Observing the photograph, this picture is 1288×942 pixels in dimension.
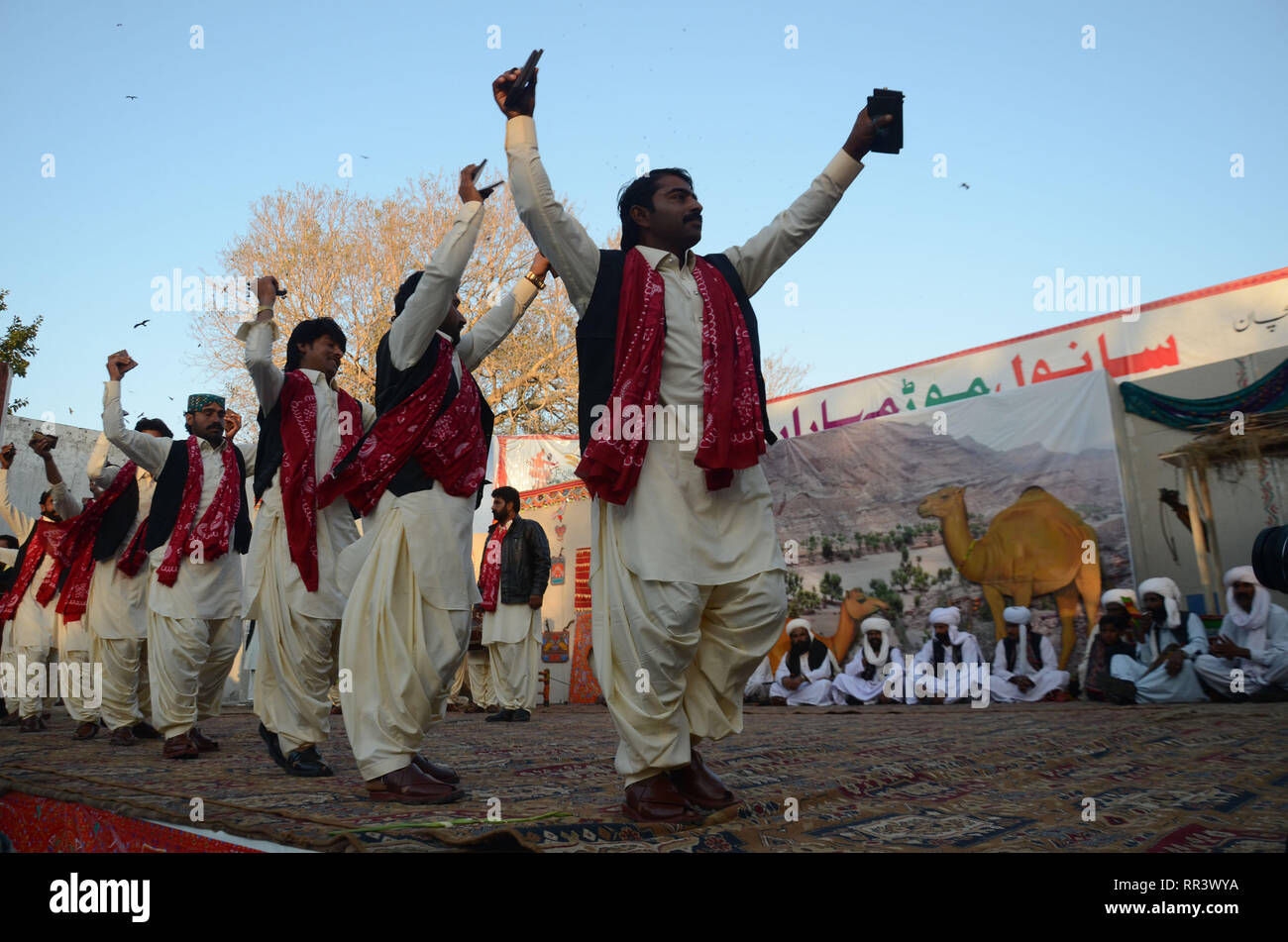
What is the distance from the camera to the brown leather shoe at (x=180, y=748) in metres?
4.75

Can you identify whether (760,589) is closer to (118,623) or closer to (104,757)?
(104,757)

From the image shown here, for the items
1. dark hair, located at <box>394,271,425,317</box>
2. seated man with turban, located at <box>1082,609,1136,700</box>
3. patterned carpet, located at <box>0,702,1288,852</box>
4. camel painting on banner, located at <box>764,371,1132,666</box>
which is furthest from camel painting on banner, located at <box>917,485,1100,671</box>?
dark hair, located at <box>394,271,425,317</box>

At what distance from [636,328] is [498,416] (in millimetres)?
16200

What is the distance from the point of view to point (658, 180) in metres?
2.96

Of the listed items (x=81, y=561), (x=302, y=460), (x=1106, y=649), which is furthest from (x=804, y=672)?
(x=302, y=460)

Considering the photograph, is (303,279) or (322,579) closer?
(322,579)

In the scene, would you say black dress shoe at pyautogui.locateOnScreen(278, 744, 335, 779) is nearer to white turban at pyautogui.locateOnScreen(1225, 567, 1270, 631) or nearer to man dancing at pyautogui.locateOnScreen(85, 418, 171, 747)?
man dancing at pyautogui.locateOnScreen(85, 418, 171, 747)

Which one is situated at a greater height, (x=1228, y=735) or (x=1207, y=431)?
(x=1207, y=431)

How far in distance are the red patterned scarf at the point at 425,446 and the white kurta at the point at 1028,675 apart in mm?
7689

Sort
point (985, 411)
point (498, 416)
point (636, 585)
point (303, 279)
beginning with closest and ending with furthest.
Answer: point (636, 585) < point (985, 411) < point (303, 279) < point (498, 416)

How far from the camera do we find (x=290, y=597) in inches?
158

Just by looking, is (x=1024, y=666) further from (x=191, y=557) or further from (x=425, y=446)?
(x=425, y=446)
